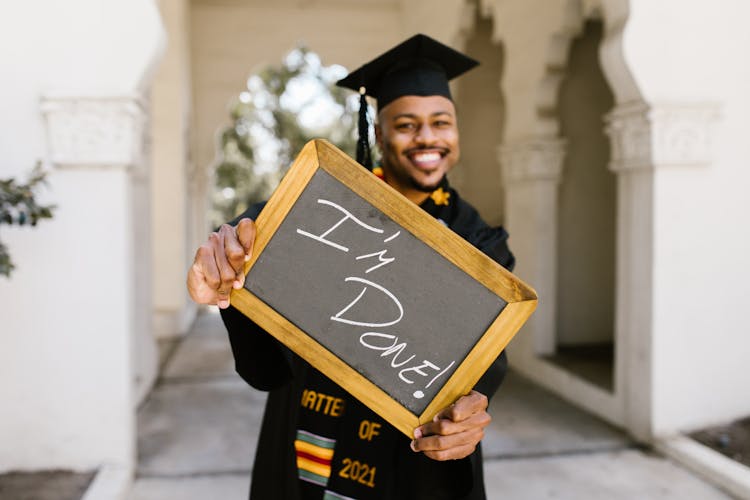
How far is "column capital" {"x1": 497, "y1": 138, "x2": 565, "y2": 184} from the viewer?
17.3ft

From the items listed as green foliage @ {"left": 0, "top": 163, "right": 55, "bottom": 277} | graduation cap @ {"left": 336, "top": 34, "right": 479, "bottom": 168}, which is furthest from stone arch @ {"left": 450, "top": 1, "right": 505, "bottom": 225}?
graduation cap @ {"left": 336, "top": 34, "right": 479, "bottom": 168}

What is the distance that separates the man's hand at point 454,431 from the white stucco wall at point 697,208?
287cm

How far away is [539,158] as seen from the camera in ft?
17.4

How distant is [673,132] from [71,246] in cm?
317

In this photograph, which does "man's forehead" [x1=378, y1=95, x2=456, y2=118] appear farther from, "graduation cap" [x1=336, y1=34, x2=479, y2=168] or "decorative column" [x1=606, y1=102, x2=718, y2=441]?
"decorative column" [x1=606, y1=102, x2=718, y2=441]

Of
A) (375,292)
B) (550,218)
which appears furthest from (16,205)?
(550,218)

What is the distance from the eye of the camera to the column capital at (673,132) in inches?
141

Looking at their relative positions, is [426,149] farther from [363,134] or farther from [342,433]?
[342,433]

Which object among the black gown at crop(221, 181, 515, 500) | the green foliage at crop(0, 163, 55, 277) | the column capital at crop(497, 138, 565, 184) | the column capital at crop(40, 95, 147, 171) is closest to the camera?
the black gown at crop(221, 181, 515, 500)

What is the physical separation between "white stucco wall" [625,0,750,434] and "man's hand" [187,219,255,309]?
3.04 m

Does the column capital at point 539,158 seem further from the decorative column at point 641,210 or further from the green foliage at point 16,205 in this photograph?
the green foliage at point 16,205

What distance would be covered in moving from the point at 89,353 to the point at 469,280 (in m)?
2.52

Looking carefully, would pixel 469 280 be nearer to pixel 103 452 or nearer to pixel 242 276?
pixel 242 276

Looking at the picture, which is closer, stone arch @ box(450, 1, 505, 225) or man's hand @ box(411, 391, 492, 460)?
man's hand @ box(411, 391, 492, 460)
